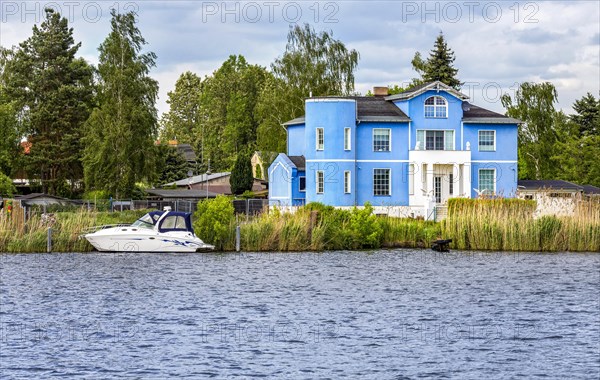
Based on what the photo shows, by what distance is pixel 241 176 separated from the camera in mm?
100688

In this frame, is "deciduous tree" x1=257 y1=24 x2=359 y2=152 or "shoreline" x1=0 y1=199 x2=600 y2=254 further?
"deciduous tree" x1=257 y1=24 x2=359 y2=152

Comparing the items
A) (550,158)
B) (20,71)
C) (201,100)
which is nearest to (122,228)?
(20,71)

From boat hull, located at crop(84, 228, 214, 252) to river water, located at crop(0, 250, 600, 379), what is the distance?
1.29m

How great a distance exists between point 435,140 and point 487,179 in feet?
14.6

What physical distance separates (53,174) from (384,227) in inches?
1811

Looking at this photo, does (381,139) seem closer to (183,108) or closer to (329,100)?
(329,100)

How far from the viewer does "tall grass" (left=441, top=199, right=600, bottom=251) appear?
5766 cm

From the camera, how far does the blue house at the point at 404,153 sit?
7744cm

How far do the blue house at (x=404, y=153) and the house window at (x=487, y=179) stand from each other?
0.07m

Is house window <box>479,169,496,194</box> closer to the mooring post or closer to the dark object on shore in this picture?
the dark object on shore

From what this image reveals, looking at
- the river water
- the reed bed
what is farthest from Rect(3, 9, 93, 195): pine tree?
the river water

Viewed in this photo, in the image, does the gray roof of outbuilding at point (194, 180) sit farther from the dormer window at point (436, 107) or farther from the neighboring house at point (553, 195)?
the neighboring house at point (553, 195)

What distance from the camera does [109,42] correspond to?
287 ft

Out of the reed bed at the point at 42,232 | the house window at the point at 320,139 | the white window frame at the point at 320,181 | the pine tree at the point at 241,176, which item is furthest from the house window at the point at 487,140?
the reed bed at the point at 42,232
